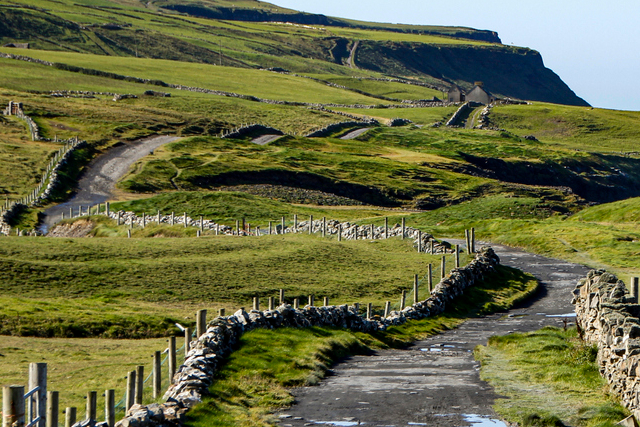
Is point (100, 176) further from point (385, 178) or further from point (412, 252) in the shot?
point (412, 252)

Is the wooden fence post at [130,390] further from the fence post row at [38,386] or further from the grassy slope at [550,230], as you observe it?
the grassy slope at [550,230]

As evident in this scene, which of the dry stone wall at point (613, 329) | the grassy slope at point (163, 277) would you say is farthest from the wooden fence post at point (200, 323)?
the dry stone wall at point (613, 329)

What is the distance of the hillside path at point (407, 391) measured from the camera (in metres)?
19.2

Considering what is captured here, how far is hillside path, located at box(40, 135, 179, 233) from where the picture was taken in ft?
268

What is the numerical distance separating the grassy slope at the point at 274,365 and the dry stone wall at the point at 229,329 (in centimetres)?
35

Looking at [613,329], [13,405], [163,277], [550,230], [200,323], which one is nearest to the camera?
[13,405]

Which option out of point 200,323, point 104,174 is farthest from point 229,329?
point 104,174

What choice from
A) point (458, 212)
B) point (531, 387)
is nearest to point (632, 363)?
point (531, 387)

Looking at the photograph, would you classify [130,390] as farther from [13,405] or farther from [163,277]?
[163,277]

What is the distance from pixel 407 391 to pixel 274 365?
14.5 feet

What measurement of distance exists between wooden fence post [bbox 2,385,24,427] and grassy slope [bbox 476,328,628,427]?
10768 millimetres

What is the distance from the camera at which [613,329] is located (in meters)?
22.8

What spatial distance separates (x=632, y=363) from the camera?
1966 centimetres

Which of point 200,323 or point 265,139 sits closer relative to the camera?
point 200,323
